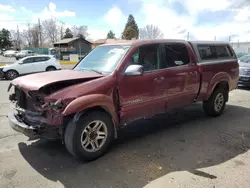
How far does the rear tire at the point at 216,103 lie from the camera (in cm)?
610

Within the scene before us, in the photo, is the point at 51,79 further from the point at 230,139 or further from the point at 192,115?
the point at 192,115

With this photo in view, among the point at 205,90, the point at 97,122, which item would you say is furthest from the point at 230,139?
the point at 97,122

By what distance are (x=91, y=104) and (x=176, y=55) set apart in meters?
2.38

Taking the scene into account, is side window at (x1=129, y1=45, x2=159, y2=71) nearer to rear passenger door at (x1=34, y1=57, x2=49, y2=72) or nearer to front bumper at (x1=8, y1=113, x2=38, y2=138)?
front bumper at (x1=8, y1=113, x2=38, y2=138)

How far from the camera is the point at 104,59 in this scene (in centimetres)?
450

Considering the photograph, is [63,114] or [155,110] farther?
[155,110]

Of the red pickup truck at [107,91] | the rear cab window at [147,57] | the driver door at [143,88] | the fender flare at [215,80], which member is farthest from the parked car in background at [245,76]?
the rear cab window at [147,57]

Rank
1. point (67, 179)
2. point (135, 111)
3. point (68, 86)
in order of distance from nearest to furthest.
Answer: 1. point (67, 179)
2. point (68, 86)
3. point (135, 111)

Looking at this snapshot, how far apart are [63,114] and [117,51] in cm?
171

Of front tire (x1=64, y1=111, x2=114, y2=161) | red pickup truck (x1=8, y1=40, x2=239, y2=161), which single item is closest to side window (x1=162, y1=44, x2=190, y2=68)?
red pickup truck (x1=8, y1=40, x2=239, y2=161)

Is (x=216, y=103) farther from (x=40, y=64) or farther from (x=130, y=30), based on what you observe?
(x=130, y=30)

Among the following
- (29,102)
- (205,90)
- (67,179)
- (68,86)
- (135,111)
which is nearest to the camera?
(67,179)

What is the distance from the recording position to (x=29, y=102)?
12.6 ft

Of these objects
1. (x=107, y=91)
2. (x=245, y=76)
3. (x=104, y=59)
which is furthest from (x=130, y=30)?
(x=107, y=91)
